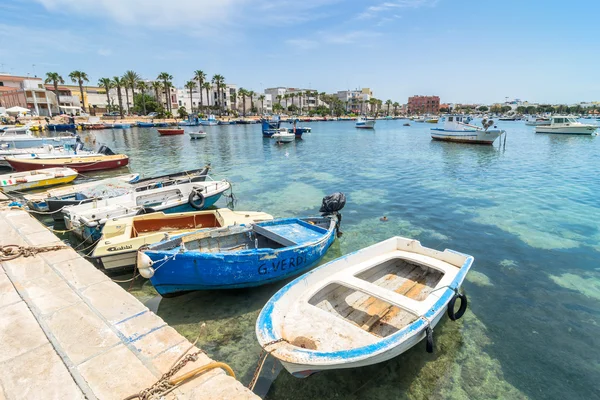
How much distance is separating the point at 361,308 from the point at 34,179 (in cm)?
2189

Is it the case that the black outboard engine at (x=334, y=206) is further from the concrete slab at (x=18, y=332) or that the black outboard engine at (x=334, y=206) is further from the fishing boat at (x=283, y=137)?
the fishing boat at (x=283, y=137)

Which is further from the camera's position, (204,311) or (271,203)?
(271,203)

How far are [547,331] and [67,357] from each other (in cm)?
995

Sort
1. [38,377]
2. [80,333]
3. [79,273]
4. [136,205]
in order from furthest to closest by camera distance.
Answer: [136,205] < [79,273] < [80,333] < [38,377]

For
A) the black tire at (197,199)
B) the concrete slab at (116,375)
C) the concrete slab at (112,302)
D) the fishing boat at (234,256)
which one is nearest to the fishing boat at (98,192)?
the black tire at (197,199)

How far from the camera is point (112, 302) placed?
598cm

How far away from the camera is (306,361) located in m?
4.64

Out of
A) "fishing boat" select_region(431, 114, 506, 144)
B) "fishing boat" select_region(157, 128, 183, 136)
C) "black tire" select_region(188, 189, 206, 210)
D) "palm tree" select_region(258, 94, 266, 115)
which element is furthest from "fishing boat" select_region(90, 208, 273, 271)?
"palm tree" select_region(258, 94, 266, 115)

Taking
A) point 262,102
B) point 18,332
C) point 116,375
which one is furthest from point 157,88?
point 116,375

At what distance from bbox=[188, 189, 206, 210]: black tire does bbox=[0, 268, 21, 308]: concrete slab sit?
797 cm

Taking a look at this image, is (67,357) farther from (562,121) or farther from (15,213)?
(562,121)

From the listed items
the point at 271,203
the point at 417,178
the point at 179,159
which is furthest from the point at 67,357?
the point at 179,159

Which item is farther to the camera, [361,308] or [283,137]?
[283,137]

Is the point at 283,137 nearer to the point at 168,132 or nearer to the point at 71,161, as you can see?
the point at 168,132
